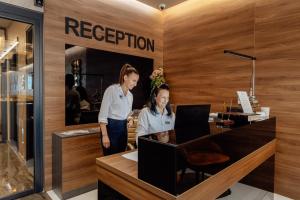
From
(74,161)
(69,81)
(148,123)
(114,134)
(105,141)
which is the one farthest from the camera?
(69,81)

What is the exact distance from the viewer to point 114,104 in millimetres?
2373

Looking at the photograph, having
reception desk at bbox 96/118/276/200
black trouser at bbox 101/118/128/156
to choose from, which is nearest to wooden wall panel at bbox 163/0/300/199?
reception desk at bbox 96/118/276/200

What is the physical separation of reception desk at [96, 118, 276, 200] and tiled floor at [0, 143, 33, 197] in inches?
69.5

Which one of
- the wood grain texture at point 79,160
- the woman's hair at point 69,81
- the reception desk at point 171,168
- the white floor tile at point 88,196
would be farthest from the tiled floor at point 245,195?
the woman's hair at point 69,81

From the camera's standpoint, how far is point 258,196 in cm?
273

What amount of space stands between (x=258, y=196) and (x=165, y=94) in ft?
6.59

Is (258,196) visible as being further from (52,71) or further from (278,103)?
(52,71)

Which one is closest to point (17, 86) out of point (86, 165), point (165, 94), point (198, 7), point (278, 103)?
point (86, 165)

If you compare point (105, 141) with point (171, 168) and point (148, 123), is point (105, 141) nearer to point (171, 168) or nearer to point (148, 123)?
point (148, 123)

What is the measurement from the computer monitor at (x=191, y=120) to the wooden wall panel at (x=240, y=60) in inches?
63.8

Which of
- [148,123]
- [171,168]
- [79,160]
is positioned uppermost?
[148,123]

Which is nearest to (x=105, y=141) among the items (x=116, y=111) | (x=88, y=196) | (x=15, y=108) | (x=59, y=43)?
(x=116, y=111)

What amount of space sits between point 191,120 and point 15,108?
2.29m

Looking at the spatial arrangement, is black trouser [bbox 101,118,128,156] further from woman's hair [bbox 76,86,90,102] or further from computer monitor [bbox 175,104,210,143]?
computer monitor [bbox 175,104,210,143]
